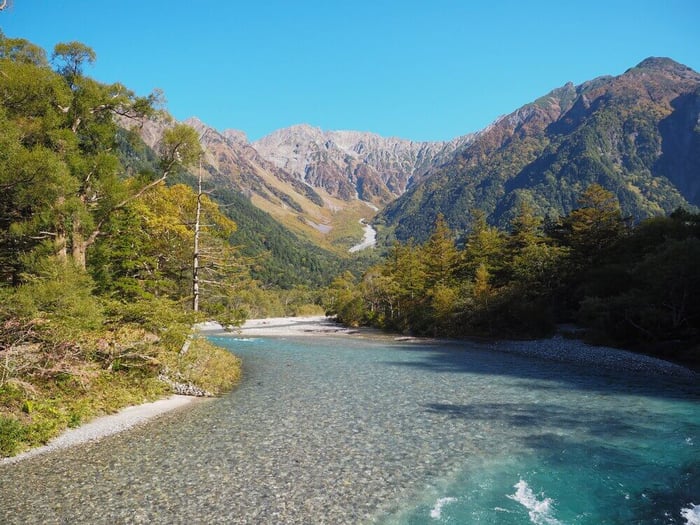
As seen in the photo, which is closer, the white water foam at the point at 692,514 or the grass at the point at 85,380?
the white water foam at the point at 692,514

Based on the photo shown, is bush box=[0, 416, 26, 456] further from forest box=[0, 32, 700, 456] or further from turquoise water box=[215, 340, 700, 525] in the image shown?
turquoise water box=[215, 340, 700, 525]

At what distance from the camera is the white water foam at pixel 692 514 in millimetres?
8667

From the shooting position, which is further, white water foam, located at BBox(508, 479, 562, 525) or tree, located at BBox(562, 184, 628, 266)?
tree, located at BBox(562, 184, 628, 266)

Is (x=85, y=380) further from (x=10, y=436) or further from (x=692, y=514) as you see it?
(x=692, y=514)

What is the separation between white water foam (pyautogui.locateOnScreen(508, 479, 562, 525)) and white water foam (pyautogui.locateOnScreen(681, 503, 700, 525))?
2532 millimetres

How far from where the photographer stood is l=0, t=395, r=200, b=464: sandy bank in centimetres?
1235

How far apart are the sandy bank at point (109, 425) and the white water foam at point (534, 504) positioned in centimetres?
1249

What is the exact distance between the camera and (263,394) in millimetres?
21516

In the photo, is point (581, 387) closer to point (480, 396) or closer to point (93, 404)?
point (480, 396)

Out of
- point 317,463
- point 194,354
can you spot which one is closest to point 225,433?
point 317,463

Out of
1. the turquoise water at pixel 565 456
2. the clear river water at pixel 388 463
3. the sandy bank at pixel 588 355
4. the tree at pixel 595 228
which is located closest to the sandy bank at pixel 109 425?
the clear river water at pixel 388 463

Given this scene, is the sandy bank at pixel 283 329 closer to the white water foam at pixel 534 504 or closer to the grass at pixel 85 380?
the grass at pixel 85 380

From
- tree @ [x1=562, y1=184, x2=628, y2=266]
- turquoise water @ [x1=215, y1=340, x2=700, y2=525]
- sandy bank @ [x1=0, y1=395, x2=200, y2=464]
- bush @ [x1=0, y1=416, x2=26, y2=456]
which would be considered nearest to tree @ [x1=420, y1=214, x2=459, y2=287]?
tree @ [x1=562, y1=184, x2=628, y2=266]

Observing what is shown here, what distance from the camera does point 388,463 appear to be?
12.1m
